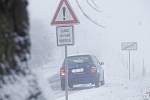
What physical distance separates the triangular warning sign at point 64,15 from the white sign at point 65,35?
0.37 ft

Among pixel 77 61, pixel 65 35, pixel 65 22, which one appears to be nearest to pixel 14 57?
pixel 65 35

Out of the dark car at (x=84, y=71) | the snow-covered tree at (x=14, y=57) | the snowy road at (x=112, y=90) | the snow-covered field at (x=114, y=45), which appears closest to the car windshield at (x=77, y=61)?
the dark car at (x=84, y=71)

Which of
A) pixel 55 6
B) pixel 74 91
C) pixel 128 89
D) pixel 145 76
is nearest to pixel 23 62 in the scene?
Result: pixel 55 6

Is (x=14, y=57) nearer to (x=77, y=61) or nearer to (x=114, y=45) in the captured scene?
(x=77, y=61)

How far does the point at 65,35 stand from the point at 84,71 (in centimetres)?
285

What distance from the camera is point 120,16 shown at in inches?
407

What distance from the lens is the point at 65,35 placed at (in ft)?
24.7

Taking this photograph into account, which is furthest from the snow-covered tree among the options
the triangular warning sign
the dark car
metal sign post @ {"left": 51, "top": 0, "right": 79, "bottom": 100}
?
the dark car

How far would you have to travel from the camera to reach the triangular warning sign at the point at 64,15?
758 cm

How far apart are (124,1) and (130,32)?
0.76 m

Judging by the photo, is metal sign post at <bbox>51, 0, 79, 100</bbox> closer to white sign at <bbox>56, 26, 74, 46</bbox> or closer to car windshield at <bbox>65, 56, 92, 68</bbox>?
white sign at <bbox>56, 26, 74, 46</bbox>

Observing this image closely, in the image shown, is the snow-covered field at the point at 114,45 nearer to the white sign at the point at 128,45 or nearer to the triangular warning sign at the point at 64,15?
the white sign at the point at 128,45

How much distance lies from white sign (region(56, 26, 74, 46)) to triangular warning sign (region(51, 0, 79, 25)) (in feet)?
0.37

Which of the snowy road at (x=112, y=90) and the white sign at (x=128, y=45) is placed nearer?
the snowy road at (x=112, y=90)
